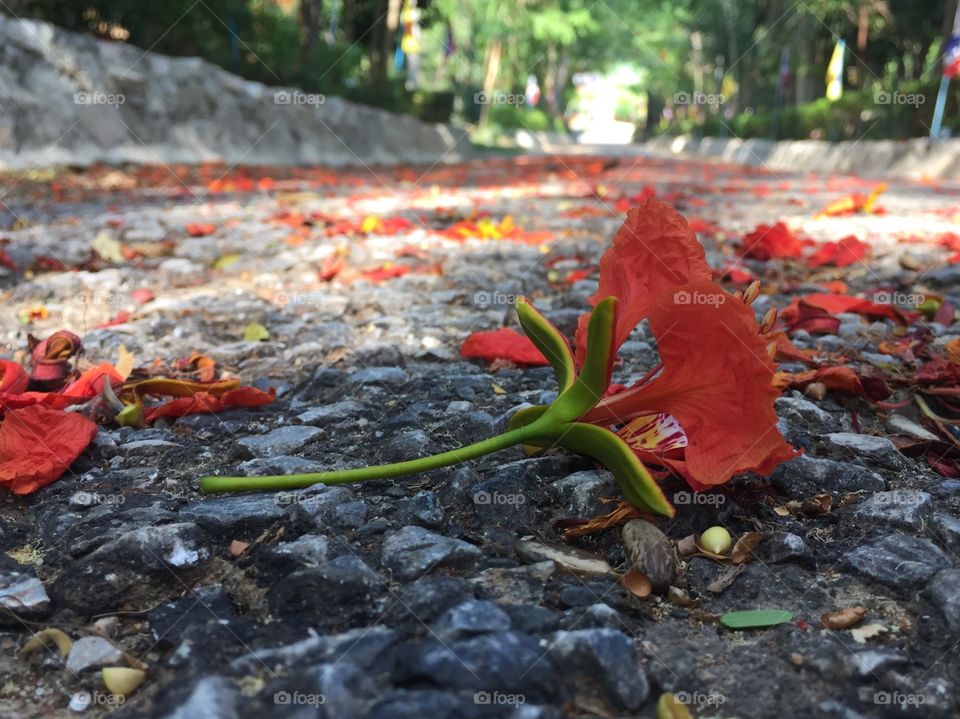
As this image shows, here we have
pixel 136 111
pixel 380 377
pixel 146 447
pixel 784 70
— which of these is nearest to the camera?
pixel 146 447

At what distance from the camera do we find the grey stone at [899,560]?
116 cm

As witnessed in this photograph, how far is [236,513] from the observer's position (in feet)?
4.41

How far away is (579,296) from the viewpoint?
301 centimetres

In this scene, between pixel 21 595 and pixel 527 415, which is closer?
pixel 21 595

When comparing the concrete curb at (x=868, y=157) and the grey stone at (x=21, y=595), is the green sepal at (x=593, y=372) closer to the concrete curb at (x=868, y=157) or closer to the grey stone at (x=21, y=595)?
the grey stone at (x=21, y=595)

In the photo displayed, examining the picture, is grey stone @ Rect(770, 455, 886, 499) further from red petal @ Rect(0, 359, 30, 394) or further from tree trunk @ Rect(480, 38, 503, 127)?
A: tree trunk @ Rect(480, 38, 503, 127)

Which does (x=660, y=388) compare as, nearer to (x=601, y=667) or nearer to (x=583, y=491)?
(x=583, y=491)

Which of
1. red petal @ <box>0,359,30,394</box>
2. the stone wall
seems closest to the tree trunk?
the stone wall

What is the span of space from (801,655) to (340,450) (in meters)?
0.94

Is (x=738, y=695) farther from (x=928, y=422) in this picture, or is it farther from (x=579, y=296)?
(x=579, y=296)

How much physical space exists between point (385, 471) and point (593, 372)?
1.16 ft

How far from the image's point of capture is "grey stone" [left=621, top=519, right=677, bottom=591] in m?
1.17

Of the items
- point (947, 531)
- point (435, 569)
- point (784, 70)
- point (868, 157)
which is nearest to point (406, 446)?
point (435, 569)

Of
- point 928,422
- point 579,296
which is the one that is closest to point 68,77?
point 579,296
